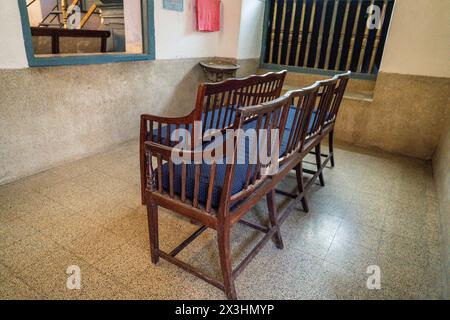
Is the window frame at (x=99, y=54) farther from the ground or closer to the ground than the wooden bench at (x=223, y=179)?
farther from the ground

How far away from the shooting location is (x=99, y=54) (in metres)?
2.81

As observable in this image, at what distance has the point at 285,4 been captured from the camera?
418 cm

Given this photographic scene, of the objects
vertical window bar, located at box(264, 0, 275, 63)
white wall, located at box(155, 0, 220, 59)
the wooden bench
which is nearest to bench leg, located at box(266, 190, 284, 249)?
the wooden bench

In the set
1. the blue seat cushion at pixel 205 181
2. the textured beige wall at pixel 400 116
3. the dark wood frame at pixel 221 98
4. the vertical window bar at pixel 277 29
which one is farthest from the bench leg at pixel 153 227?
the vertical window bar at pixel 277 29

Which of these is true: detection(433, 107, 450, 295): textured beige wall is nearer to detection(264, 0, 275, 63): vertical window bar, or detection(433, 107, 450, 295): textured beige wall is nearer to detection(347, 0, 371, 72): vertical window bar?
detection(347, 0, 371, 72): vertical window bar

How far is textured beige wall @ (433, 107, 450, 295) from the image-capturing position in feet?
5.91

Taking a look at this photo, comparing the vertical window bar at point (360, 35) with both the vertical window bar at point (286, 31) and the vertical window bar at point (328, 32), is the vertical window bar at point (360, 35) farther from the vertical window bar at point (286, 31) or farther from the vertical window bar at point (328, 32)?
the vertical window bar at point (286, 31)

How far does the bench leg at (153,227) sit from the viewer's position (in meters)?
1.49

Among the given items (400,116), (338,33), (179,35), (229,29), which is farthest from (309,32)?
(179,35)

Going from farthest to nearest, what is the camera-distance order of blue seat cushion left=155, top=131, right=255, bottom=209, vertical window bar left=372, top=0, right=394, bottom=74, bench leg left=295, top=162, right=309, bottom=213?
vertical window bar left=372, top=0, right=394, bottom=74 → bench leg left=295, top=162, right=309, bottom=213 → blue seat cushion left=155, top=131, right=255, bottom=209

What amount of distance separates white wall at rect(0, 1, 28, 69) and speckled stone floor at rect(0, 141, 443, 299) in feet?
3.03

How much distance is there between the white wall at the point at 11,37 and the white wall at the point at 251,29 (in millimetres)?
2617

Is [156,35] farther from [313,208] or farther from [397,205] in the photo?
[397,205]

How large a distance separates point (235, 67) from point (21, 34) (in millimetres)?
2252
